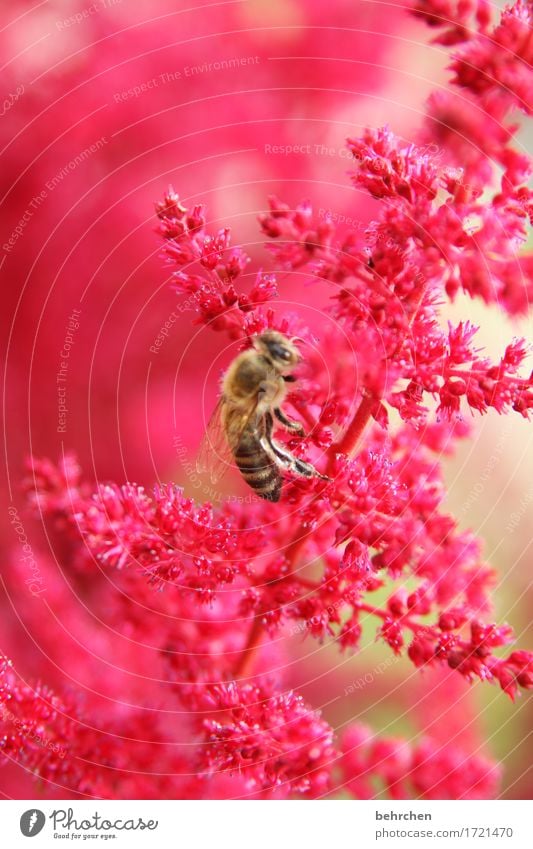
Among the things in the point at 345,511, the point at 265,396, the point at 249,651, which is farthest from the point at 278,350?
the point at 249,651

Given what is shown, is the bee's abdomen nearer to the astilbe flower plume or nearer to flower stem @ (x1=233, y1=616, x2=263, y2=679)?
the astilbe flower plume

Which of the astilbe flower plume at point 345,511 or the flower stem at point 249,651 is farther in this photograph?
the flower stem at point 249,651

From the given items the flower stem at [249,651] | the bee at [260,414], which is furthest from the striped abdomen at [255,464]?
the flower stem at [249,651]

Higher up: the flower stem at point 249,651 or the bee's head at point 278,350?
the bee's head at point 278,350

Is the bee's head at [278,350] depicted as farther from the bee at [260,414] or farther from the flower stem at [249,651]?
the flower stem at [249,651]

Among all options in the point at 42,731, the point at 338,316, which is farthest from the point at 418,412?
the point at 42,731

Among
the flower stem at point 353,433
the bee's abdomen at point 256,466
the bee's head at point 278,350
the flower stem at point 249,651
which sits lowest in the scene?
the flower stem at point 249,651

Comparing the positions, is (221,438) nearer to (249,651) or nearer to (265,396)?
(265,396)
